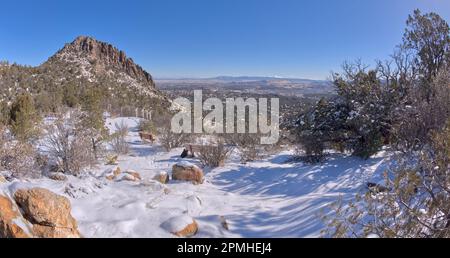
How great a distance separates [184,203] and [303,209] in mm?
2052

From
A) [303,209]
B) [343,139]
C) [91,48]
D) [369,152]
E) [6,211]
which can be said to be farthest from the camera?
[91,48]

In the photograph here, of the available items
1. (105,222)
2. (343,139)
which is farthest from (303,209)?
(343,139)

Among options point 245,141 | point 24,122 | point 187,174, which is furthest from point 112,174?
point 245,141

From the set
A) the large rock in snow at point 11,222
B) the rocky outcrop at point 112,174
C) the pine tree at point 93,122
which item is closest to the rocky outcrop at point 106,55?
the pine tree at point 93,122

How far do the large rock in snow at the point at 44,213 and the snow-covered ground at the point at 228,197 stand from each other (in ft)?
0.94

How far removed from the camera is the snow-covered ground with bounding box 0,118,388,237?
455cm

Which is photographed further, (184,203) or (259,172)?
(259,172)

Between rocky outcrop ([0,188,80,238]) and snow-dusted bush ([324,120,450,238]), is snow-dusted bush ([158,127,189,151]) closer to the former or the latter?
rocky outcrop ([0,188,80,238])

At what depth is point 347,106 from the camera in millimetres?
9141

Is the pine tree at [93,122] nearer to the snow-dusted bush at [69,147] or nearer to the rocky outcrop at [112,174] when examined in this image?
the snow-dusted bush at [69,147]

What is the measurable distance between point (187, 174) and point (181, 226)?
292 cm

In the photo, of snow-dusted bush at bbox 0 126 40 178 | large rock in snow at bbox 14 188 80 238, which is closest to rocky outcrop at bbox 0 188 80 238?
large rock in snow at bbox 14 188 80 238

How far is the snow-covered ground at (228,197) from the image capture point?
14.9 feet
